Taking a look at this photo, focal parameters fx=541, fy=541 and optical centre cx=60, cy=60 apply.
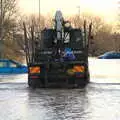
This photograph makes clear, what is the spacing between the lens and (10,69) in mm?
37500

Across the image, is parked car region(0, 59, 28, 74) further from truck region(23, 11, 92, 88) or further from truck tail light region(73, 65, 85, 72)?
truck tail light region(73, 65, 85, 72)

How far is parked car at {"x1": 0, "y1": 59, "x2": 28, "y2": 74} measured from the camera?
1471 inches

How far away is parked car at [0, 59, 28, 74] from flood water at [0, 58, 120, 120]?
12826 mm

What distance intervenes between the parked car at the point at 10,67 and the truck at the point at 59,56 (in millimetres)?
10093

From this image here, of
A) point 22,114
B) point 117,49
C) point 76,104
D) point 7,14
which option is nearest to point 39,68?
point 76,104

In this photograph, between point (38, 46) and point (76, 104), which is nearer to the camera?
point (76, 104)

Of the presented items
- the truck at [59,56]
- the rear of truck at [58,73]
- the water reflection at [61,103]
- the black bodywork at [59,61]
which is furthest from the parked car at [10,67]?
the water reflection at [61,103]

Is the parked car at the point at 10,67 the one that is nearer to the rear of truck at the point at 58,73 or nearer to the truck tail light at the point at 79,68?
the rear of truck at the point at 58,73

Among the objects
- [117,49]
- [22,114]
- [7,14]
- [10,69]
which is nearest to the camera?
[22,114]

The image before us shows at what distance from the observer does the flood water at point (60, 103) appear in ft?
47.5

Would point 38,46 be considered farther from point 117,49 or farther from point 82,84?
point 117,49

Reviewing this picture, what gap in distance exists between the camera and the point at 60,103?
17.6 m

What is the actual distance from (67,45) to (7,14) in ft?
115

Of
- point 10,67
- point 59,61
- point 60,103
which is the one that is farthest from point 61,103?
point 10,67
